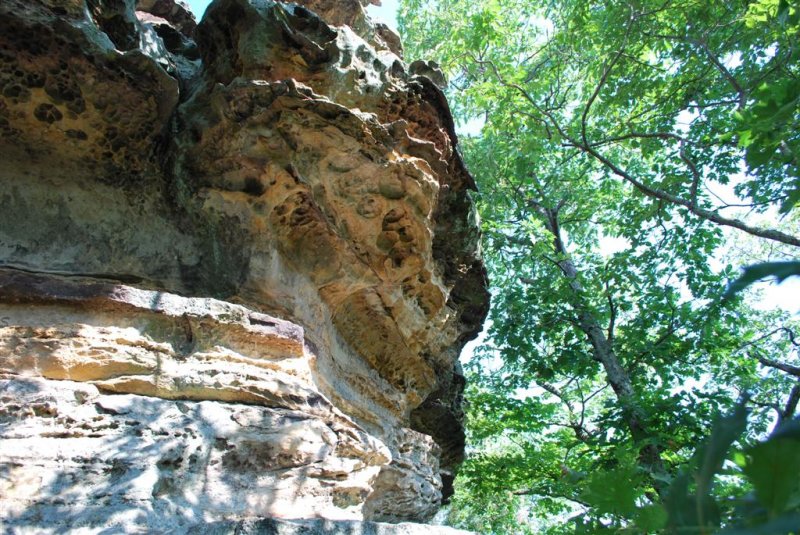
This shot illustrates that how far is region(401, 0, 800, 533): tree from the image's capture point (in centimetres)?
702

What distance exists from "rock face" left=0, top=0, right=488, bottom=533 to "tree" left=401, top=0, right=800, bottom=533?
3710 millimetres

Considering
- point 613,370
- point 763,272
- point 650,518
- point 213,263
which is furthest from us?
point 613,370

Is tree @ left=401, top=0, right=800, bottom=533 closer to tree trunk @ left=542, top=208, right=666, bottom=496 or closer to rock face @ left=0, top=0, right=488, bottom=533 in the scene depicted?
tree trunk @ left=542, top=208, right=666, bottom=496

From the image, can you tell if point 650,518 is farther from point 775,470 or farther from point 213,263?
point 213,263

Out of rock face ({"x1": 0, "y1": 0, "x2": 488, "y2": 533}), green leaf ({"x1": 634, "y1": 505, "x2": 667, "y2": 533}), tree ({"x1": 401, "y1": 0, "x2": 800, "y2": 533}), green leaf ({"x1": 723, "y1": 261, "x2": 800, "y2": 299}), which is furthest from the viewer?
tree ({"x1": 401, "y1": 0, "x2": 800, "y2": 533})

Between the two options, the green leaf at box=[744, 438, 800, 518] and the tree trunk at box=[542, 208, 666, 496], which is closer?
the green leaf at box=[744, 438, 800, 518]

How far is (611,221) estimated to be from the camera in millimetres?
10367

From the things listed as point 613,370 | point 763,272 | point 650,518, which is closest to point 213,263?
point 650,518

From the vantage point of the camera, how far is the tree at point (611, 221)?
7023 mm

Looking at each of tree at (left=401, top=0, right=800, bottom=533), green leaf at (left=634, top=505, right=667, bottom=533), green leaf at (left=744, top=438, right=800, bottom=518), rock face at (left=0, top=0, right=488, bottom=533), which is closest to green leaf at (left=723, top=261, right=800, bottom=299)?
green leaf at (left=744, top=438, right=800, bottom=518)

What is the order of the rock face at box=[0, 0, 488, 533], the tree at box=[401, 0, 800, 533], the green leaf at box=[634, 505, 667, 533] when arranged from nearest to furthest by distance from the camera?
the green leaf at box=[634, 505, 667, 533]
the rock face at box=[0, 0, 488, 533]
the tree at box=[401, 0, 800, 533]

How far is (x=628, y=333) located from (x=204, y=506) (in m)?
7.70

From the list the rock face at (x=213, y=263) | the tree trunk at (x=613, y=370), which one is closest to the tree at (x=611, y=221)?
the tree trunk at (x=613, y=370)

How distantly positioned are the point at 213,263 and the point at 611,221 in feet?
27.8
